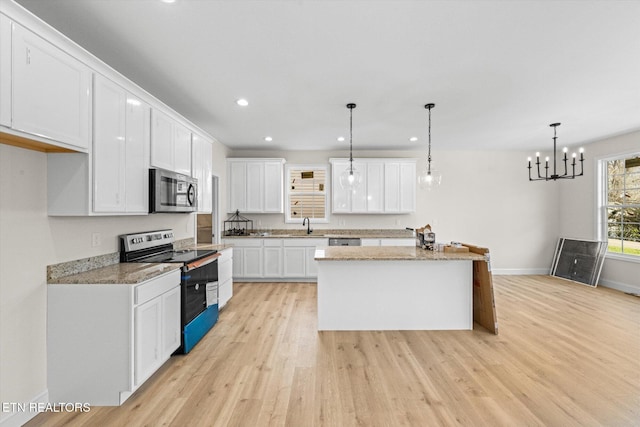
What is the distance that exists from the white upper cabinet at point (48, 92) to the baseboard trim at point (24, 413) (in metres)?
1.72

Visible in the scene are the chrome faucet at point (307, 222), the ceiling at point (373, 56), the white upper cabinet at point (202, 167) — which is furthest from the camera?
the chrome faucet at point (307, 222)

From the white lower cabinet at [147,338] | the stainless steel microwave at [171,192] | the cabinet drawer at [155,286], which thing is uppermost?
the stainless steel microwave at [171,192]

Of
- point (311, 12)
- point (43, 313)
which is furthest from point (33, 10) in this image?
point (43, 313)

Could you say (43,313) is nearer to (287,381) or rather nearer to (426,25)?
(287,381)

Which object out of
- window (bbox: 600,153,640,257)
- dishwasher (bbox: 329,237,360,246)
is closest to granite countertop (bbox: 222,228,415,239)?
dishwasher (bbox: 329,237,360,246)

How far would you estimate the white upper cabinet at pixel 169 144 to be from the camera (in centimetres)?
309

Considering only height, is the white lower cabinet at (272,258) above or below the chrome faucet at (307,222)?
below

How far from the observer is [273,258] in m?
5.88

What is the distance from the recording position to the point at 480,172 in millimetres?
6590

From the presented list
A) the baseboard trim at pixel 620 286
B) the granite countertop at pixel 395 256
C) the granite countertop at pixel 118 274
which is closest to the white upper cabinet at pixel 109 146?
the granite countertop at pixel 118 274

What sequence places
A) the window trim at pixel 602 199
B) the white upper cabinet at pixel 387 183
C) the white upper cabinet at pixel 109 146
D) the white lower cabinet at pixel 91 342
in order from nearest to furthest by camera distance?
the white lower cabinet at pixel 91 342
the white upper cabinet at pixel 109 146
the window trim at pixel 602 199
the white upper cabinet at pixel 387 183

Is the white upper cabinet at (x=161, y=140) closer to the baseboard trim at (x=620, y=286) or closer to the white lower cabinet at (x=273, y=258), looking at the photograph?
the white lower cabinet at (x=273, y=258)

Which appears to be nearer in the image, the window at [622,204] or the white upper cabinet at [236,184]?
the window at [622,204]

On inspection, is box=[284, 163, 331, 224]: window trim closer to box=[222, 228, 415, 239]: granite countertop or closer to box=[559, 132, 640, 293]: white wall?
box=[222, 228, 415, 239]: granite countertop
